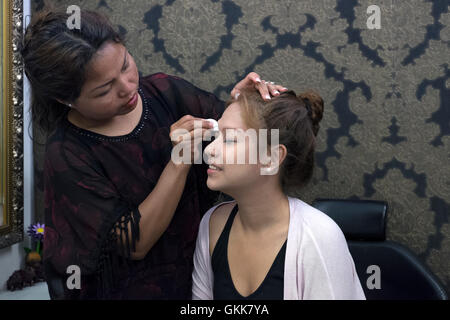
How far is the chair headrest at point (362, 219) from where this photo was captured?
6.19ft

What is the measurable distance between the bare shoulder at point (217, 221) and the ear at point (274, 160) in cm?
24

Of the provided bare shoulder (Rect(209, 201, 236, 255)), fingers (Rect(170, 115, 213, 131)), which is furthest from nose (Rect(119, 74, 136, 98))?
bare shoulder (Rect(209, 201, 236, 255))

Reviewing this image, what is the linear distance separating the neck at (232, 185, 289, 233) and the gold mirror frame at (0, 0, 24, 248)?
5.90ft

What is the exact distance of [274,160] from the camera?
1433 millimetres

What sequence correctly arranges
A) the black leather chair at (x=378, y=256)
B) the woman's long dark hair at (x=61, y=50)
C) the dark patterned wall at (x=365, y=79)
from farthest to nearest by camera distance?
1. the dark patterned wall at (x=365, y=79)
2. the black leather chair at (x=378, y=256)
3. the woman's long dark hair at (x=61, y=50)

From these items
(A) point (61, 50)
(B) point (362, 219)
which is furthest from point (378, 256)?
(A) point (61, 50)

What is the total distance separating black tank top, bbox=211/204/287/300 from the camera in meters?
1.34

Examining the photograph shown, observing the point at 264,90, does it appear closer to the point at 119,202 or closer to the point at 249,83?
the point at 249,83

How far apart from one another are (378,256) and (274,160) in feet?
2.63

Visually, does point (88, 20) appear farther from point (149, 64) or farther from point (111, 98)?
point (149, 64)

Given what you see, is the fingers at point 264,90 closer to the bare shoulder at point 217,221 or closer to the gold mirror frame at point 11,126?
the bare shoulder at point 217,221

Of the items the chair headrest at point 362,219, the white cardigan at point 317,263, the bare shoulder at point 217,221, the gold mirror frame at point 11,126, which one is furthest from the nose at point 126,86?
the gold mirror frame at point 11,126

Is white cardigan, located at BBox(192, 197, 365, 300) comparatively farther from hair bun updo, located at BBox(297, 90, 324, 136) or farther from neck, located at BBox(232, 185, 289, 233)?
hair bun updo, located at BBox(297, 90, 324, 136)
